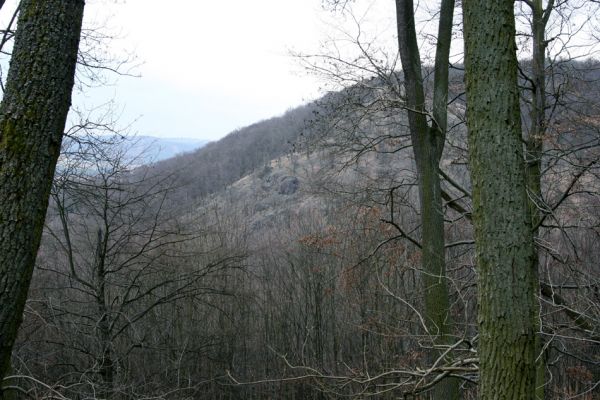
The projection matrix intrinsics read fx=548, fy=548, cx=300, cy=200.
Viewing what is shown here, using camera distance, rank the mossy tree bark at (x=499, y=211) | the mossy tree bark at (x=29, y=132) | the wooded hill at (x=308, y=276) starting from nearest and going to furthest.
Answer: the mossy tree bark at (x=29, y=132), the mossy tree bark at (x=499, y=211), the wooded hill at (x=308, y=276)

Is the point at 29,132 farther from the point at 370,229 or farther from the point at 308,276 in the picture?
the point at 308,276

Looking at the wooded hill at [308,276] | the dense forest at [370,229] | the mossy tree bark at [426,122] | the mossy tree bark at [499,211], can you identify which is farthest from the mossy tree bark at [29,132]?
the mossy tree bark at [426,122]

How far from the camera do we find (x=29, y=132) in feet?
8.56

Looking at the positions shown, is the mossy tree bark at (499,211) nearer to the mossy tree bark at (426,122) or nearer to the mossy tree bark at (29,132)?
the mossy tree bark at (29,132)

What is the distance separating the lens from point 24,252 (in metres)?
2.56

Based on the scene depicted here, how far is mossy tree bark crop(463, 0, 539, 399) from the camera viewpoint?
292 cm

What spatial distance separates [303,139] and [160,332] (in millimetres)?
10601

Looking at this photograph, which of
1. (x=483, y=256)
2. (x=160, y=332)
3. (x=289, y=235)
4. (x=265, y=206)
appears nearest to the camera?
(x=483, y=256)

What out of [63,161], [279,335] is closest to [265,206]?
[279,335]

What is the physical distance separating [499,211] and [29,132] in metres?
2.44

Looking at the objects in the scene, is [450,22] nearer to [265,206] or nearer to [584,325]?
[584,325]

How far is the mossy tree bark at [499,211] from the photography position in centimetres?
292

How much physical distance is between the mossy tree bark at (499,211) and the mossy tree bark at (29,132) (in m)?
2.21

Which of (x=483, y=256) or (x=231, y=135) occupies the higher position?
(x=231, y=135)
